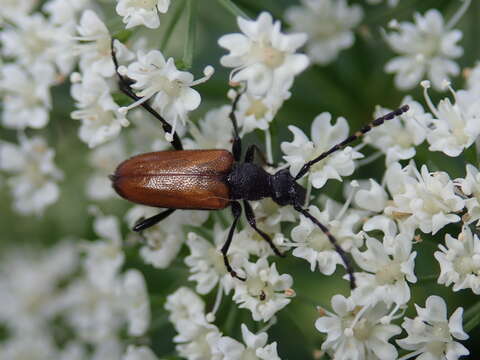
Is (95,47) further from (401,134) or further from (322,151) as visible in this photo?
(401,134)

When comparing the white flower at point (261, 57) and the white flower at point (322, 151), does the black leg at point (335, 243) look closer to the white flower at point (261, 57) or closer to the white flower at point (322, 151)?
the white flower at point (322, 151)

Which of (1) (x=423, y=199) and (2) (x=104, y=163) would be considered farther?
(2) (x=104, y=163)

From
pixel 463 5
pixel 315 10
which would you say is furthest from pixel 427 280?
pixel 315 10

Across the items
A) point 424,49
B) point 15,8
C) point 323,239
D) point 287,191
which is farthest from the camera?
point 15,8

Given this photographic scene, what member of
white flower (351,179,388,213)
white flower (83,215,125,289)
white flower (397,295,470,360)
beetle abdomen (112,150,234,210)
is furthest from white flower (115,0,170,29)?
white flower (397,295,470,360)

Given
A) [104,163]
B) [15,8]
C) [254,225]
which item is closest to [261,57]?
[254,225]

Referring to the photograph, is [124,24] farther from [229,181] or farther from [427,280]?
[427,280]

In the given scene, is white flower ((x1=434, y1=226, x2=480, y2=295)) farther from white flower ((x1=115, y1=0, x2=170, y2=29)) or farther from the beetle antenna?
white flower ((x1=115, y1=0, x2=170, y2=29))

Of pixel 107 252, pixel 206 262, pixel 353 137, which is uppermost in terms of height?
pixel 353 137
